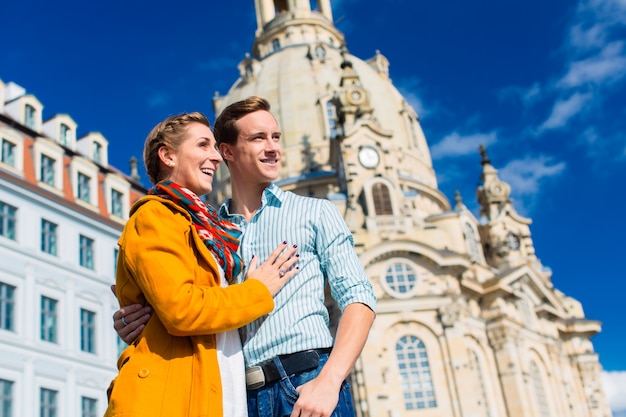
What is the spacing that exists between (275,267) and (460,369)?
102 ft

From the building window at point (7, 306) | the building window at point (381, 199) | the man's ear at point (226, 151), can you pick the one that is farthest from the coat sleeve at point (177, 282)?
the building window at point (381, 199)

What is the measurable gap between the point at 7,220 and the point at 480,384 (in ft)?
74.2

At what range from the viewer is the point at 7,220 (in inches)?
990

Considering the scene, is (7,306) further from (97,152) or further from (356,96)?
(356,96)

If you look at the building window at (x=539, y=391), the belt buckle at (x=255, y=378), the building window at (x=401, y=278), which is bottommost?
the belt buckle at (x=255, y=378)

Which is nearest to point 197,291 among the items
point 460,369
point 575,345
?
point 460,369

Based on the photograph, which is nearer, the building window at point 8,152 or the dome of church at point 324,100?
the building window at point 8,152

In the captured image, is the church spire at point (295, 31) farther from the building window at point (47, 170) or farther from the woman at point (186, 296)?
the woman at point (186, 296)

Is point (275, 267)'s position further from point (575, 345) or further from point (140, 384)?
point (575, 345)

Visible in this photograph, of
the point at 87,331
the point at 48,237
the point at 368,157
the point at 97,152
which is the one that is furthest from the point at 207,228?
the point at 368,157

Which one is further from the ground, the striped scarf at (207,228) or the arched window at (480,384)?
the arched window at (480,384)

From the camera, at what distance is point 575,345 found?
4681 cm

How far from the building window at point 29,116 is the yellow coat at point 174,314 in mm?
26602

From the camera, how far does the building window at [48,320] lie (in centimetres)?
2486
